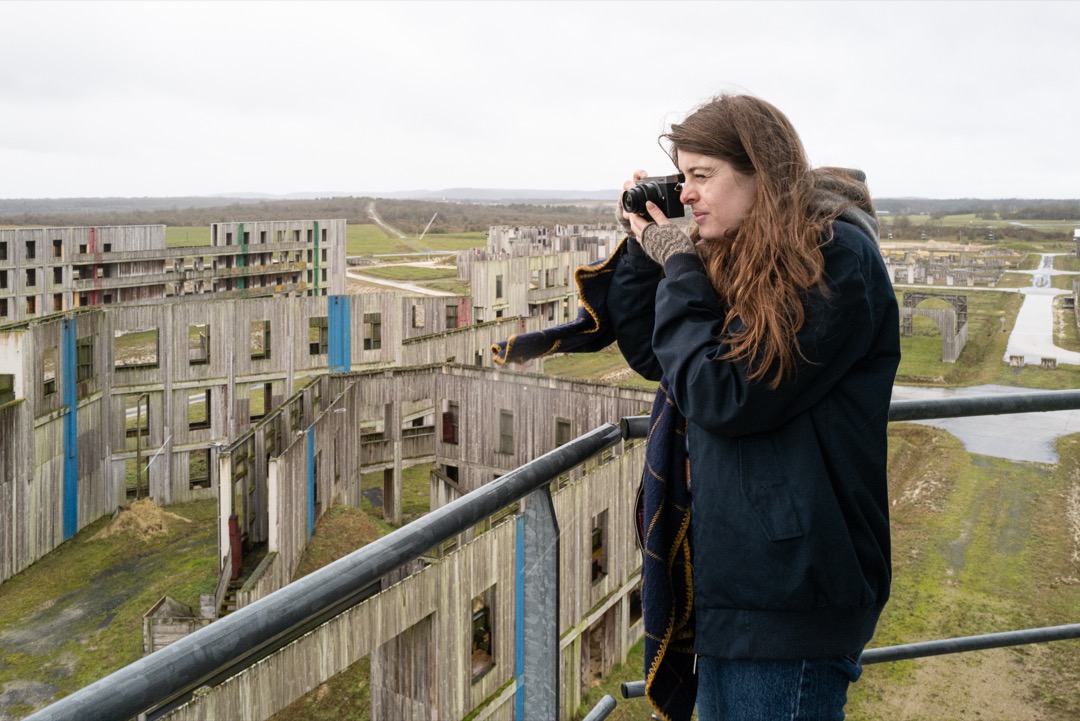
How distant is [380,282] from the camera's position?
7712 centimetres

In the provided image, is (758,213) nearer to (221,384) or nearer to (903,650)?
(903,650)

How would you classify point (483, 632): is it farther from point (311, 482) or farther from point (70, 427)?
point (70, 427)

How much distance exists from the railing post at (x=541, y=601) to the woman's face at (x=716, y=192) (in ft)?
2.82

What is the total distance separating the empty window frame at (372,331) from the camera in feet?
90.1

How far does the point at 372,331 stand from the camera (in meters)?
27.7

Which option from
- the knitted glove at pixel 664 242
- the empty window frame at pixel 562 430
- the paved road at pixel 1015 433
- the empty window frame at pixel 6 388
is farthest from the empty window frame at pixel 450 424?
the knitted glove at pixel 664 242

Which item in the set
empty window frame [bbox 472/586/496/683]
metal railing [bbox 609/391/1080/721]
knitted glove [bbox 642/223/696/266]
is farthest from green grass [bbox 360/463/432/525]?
knitted glove [bbox 642/223/696/266]

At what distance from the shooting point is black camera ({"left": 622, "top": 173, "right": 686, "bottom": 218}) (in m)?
2.81

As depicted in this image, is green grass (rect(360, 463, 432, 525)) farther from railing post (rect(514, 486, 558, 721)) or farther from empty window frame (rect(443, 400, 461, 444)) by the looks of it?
railing post (rect(514, 486, 558, 721))

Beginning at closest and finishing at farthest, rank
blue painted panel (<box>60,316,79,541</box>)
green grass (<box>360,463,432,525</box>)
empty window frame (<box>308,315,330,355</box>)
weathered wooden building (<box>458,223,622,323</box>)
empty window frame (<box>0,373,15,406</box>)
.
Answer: empty window frame (<box>0,373,15,406</box>)
blue painted panel (<box>60,316,79,541</box>)
green grass (<box>360,463,432,525</box>)
empty window frame (<box>308,315,330,355</box>)
weathered wooden building (<box>458,223,622,323</box>)

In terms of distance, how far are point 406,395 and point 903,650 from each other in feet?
64.4

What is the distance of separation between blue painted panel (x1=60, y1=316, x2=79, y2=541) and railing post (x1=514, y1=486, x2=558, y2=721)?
21.7 meters

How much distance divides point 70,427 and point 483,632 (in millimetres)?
14227

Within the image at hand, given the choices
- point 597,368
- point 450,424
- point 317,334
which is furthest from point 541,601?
point 597,368
